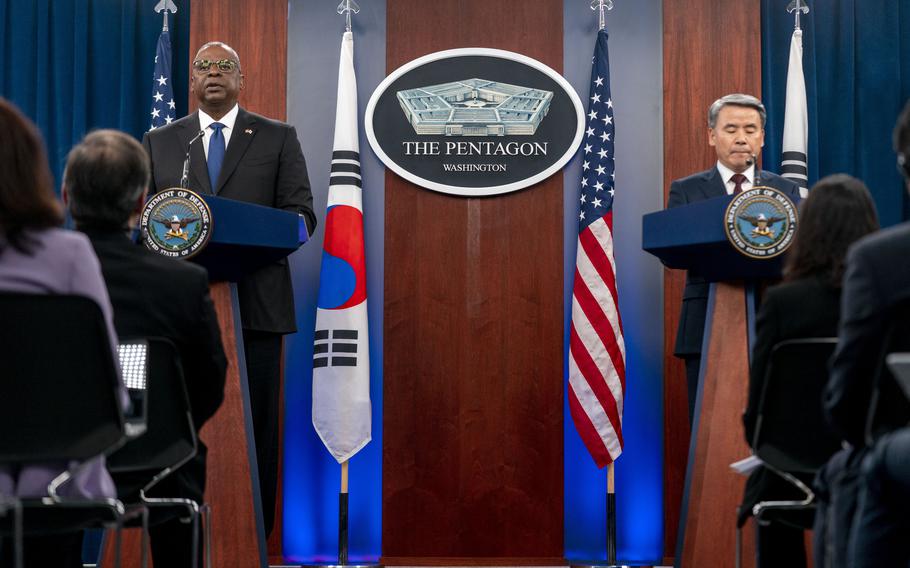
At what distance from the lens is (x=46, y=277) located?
2137mm

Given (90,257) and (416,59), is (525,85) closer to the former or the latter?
(416,59)

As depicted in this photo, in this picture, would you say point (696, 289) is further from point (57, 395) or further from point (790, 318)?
point (57, 395)

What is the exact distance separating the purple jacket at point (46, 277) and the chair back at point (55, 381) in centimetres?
4

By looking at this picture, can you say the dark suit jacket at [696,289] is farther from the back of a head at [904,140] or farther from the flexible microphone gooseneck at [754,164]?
the back of a head at [904,140]

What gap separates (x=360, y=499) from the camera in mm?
5238

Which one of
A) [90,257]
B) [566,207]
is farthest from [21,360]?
[566,207]

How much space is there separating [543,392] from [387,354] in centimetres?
79

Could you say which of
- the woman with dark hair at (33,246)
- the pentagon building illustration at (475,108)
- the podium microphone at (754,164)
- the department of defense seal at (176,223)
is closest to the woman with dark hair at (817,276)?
the podium microphone at (754,164)

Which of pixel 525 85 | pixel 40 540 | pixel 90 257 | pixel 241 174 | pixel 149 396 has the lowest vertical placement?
pixel 40 540

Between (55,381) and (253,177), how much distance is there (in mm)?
2282

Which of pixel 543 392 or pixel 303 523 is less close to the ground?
pixel 543 392

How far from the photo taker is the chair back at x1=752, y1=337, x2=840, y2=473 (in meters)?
2.57

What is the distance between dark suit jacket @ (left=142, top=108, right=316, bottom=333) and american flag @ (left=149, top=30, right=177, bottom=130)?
0.76 meters

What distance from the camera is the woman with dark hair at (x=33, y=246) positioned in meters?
2.08
